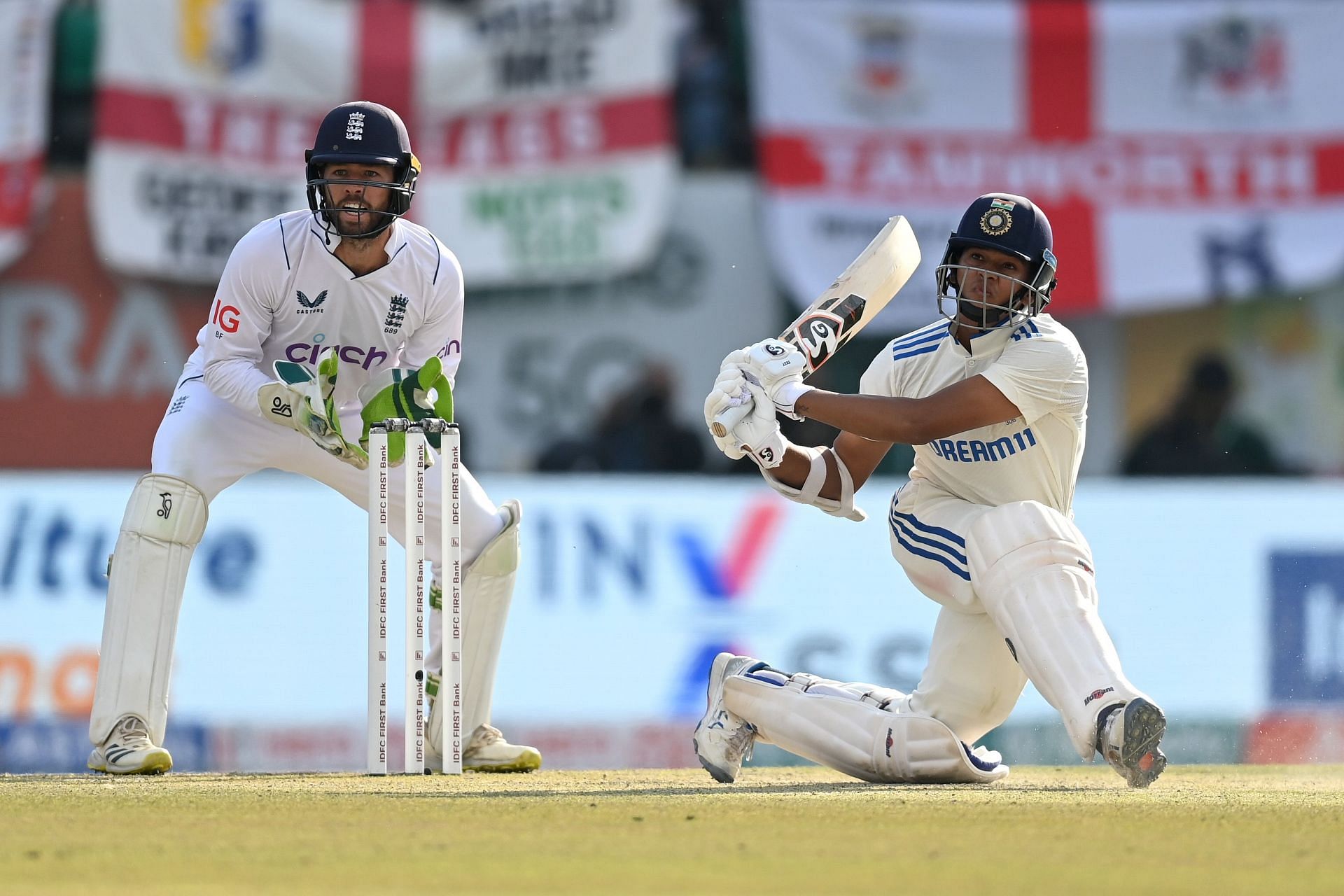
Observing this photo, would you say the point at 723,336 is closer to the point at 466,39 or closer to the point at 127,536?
the point at 466,39

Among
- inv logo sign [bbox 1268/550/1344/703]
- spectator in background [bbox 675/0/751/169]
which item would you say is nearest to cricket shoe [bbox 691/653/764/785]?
inv logo sign [bbox 1268/550/1344/703]

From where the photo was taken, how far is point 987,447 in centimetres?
489

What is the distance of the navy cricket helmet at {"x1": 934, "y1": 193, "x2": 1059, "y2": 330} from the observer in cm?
492

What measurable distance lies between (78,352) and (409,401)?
20.3 ft

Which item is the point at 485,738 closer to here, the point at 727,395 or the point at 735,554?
the point at 727,395

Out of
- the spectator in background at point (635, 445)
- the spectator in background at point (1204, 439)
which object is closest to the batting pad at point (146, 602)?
the spectator in background at point (635, 445)

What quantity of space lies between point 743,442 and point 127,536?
5.36 ft

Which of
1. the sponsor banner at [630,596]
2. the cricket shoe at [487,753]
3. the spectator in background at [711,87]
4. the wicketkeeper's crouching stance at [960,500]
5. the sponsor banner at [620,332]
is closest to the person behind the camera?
the wicketkeeper's crouching stance at [960,500]

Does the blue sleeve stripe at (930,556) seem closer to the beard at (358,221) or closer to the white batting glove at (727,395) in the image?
the white batting glove at (727,395)

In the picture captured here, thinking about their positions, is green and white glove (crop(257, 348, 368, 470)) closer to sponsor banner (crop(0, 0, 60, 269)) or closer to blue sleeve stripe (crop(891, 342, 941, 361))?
blue sleeve stripe (crop(891, 342, 941, 361))

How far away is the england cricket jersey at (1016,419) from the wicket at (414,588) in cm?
114

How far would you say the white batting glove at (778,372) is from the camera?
4852 millimetres

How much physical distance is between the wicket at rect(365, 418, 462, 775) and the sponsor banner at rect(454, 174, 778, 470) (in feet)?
18.5

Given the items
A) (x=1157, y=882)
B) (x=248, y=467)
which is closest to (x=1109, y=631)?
(x=248, y=467)
